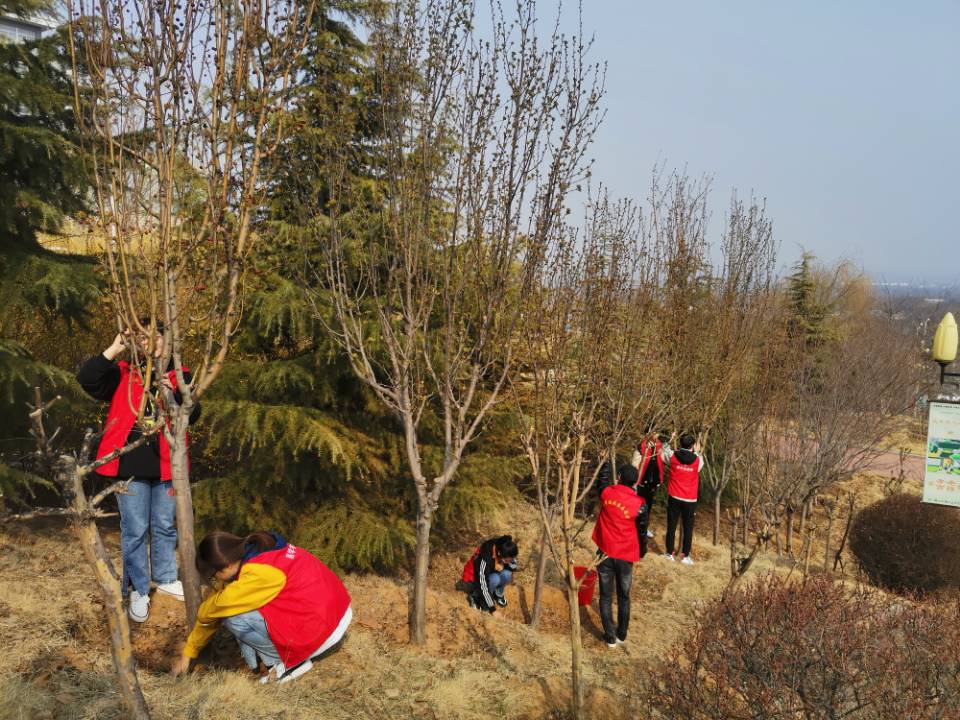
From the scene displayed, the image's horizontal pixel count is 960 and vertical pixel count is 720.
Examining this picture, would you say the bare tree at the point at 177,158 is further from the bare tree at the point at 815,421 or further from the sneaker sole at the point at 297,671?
the bare tree at the point at 815,421

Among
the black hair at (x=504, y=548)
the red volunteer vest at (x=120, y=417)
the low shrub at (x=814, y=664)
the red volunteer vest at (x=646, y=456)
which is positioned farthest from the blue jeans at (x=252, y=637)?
the red volunteer vest at (x=646, y=456)

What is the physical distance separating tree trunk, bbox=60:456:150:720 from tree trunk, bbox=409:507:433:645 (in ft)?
8.71

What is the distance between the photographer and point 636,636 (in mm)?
6426

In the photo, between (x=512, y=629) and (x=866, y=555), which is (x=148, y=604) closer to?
(x=512, y=629)

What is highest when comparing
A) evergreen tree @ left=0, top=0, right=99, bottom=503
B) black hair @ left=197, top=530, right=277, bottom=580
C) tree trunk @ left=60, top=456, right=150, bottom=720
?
evergreen tree @ left=0, top=0, right=99, bottom=503

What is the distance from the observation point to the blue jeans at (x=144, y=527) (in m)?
4.33

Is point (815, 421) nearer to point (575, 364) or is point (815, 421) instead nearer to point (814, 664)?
point (575, 364)

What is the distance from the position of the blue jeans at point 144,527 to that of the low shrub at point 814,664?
344 centimetres

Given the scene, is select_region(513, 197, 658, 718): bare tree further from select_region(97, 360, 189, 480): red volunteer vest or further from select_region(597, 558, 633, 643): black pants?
select_region(97, 360, 189, 480): red volunteer vest

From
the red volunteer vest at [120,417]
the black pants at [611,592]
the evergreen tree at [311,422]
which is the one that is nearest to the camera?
the red volunteer vest at [120,417]

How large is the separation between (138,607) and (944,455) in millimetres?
7699

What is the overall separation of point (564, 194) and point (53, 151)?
4.58m

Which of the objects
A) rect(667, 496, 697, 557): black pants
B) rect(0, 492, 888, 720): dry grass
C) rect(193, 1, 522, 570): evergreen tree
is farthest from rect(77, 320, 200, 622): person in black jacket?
rect(667, 496, 697, 557): black pants

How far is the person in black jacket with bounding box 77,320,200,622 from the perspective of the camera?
4035 millimetres
